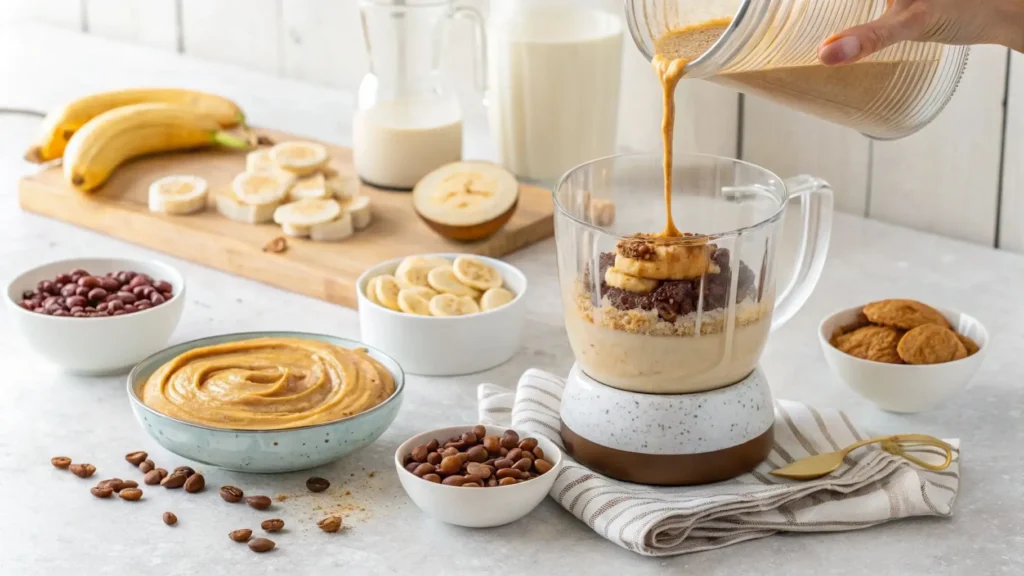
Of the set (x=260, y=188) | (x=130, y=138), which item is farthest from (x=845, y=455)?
(x=130, y=138)

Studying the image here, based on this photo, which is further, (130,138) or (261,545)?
(130,138)

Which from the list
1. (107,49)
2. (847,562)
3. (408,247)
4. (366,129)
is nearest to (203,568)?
(847,562)

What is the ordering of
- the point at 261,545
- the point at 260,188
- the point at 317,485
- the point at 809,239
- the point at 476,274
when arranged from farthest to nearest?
the point at 260,188
the point at 476,274
the point at 809,239
the point at 317,485
the point at 261,545

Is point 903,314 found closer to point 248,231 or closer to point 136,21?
point 248,231

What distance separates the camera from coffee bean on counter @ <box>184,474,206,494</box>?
1264 millimetres

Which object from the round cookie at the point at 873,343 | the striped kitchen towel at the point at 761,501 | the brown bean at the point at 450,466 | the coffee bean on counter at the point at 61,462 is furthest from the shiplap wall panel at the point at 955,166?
the coffee bean on counter at the point at 61,462

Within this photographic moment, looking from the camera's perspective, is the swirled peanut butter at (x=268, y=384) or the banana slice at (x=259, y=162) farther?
the banana slice at (x=259, y=162)

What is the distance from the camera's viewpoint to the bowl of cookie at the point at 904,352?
4.50 ft

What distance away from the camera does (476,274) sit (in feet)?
5.28

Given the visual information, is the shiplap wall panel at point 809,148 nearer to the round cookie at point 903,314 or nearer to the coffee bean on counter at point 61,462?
the round cookie at point 903,314

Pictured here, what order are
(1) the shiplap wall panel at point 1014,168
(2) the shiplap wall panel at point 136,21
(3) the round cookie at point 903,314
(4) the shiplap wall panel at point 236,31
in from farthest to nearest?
(2) the shiplap wall panel at point 136,21
(4) the shiplap wall panel at point 236,31
(1) the shiplap wall panel at point 1014,168
(3) the round cookie at point 903,314

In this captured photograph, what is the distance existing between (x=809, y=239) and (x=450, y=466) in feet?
1.49

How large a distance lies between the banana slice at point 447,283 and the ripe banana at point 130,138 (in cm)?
68

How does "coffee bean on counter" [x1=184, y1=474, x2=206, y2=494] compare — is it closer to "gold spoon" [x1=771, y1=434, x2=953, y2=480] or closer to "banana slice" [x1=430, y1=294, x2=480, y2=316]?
"banana slice" [x1=430, y1=294, x2=480, y2=316]
